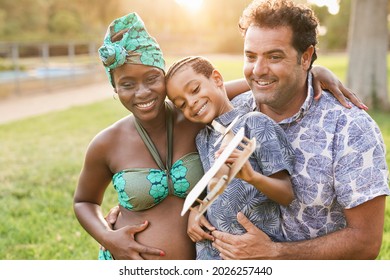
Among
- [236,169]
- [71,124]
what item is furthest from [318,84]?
[71,124]

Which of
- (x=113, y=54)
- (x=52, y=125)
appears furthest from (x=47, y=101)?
(x=113, y=54)

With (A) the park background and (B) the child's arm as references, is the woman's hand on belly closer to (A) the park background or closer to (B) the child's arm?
(B) the child's arm

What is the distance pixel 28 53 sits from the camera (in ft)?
87.2

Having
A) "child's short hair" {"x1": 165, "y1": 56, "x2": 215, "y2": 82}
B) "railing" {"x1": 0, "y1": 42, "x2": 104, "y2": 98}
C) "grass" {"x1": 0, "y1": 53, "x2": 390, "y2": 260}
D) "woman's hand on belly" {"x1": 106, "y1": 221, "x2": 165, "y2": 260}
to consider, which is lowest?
"railing" {"x1": 0, "y1": 42, "x2": 104, "y2": 98}

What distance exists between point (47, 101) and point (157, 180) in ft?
39.8

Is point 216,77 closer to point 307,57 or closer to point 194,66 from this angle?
point 194,66

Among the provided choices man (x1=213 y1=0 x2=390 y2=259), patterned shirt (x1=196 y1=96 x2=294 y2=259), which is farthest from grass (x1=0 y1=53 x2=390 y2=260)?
patterned shirt (x1=196 y1=96 x2=294 y2=259)

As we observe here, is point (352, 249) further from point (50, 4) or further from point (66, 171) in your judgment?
point (50, 4)

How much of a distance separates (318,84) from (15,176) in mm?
4881

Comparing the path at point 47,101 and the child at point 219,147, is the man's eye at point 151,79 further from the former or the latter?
the path at point 47,101

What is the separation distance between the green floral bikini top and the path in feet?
29.0

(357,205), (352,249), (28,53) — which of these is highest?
(357,205)

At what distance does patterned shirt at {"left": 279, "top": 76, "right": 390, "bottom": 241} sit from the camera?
247 centimetres

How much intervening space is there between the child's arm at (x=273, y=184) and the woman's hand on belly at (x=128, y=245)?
71 centimetres
